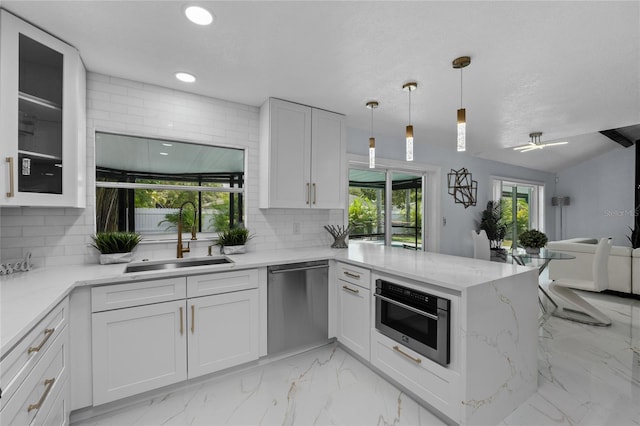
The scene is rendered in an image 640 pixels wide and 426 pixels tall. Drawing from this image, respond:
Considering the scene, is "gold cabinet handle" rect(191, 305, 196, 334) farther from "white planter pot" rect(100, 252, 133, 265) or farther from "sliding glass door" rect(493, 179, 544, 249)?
"sliding glass door" rect(493, 179, 544, 249)

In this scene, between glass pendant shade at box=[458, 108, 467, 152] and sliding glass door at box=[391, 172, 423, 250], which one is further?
sliding glass door at box=[391, 172, 423, 250]

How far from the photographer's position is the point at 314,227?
3385mm

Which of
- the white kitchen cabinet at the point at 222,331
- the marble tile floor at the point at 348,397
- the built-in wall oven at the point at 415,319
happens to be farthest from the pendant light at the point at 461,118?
the white kitchen cabinet at the point at 222,331

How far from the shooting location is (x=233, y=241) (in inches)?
107

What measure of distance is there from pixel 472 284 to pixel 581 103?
105 inches

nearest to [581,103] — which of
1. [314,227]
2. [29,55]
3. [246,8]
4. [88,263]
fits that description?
[314,227]

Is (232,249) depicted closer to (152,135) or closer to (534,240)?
(152,135)

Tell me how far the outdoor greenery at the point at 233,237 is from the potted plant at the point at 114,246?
0.71 metres

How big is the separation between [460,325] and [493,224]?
4.54 m

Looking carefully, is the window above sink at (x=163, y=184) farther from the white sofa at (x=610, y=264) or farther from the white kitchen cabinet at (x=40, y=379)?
the white sofa at (x=610, y=264)

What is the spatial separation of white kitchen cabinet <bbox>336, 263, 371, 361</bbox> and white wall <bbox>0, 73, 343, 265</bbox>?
888 millimetres

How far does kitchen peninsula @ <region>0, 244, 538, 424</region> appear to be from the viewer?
1610 millimetres

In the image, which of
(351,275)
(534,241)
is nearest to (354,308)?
(351,275)

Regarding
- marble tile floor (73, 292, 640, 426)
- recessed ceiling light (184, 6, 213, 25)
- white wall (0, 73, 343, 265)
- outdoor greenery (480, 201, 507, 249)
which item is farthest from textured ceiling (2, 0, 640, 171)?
outdoor greenery (480, 201, 507, 249)
